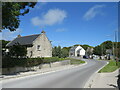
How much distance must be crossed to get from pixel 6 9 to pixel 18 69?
27.5 ft

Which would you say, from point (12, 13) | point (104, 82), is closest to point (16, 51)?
point (12, 13)

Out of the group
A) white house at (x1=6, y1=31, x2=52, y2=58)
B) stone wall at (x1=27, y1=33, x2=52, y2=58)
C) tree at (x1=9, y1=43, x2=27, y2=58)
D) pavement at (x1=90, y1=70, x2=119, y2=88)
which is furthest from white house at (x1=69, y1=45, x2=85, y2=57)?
pavement at (x1=90, y1=70, x2=119, y2=88)

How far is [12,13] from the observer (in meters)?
13.5

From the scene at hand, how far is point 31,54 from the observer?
3297cm

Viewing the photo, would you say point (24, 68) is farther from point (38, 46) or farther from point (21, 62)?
point (38, 46)

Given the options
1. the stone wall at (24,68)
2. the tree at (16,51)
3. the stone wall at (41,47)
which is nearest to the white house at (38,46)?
the stone wall at (41,47)

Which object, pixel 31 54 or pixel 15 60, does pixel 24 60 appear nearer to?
pixel 15 60

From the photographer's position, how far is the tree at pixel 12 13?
13.1 meters

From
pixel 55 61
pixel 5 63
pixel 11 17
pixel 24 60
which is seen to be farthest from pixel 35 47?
pixel 11 17

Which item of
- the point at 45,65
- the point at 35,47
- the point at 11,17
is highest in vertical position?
the point at 11,17

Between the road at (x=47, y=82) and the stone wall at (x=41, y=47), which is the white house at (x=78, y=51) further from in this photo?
the road at (x=47, y=82)

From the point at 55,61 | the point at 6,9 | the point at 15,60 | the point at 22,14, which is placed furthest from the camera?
the point at 55,61

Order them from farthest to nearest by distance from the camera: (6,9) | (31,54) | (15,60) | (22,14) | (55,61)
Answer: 1. (31,54)
2. (55,61)
3. (15,60)
4. (22,14)
5. (6,9)

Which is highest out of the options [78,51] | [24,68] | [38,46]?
[38,46]
